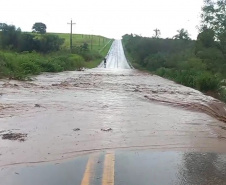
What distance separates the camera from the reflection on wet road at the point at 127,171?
4121 mm

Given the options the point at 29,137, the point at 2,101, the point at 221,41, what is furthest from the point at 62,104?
the point at 221,41

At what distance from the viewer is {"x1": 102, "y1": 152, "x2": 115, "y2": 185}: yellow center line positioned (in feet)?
13.4

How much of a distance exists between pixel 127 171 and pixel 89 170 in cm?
49

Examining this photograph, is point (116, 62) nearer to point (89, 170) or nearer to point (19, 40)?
point (19, 40)

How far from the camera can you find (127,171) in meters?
4.52

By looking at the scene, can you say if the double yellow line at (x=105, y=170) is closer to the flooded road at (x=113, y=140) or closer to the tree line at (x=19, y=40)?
the flooded road at (x=113, y=140)

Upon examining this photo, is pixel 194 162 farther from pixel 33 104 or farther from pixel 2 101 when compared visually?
pixel 2 101

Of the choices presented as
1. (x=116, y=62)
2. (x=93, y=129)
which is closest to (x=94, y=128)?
(x=93, y=129)

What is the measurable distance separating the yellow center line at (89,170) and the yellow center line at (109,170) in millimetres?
157

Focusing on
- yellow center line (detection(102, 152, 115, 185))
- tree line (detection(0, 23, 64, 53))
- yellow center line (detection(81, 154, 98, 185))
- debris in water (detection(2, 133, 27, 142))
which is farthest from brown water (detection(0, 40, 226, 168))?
tree line (detection(0, 23, 64, 53))

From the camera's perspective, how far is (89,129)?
739cm

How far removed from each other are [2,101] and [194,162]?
8.10 metres

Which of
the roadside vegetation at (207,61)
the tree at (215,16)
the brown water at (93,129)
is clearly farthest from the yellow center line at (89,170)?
the tree at (215,16)

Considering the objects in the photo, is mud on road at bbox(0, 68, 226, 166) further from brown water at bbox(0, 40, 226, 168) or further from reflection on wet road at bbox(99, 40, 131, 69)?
reflection on wet road at bbox(99, 40, 131, 69)
